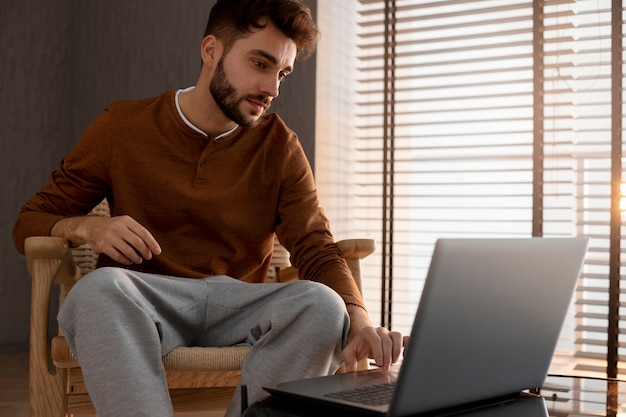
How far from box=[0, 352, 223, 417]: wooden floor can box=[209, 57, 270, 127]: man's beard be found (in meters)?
1.02

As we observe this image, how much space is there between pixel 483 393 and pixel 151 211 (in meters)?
0.93

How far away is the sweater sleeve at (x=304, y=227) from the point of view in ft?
5.17

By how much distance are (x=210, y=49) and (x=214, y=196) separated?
37 cm

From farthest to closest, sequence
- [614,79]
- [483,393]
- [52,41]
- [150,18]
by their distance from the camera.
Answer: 1. [52,41]
2. [150,18]
3. [614,79]
4. [483,393]

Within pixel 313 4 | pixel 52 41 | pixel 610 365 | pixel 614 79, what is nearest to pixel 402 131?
pixel 313 4

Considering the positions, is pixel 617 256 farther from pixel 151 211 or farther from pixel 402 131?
pixel 151 211

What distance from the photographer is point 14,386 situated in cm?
265

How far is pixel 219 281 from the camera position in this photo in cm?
146

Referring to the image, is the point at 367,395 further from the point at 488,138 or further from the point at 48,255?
the point at 488,138

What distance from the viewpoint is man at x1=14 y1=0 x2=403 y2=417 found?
1372 millimetres

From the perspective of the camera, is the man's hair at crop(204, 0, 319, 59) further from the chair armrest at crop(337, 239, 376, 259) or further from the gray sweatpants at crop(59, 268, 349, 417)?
the gray sweatpants at crop(59, 268, 349, 417)

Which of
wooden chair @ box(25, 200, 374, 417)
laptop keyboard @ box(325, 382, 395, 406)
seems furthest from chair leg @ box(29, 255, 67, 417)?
laptop keyboard @ box(325, 382, 395, 406)

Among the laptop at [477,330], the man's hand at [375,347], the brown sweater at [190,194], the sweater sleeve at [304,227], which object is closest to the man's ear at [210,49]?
the brown sweater at [190,194]

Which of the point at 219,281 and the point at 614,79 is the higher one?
the point at 614,79
